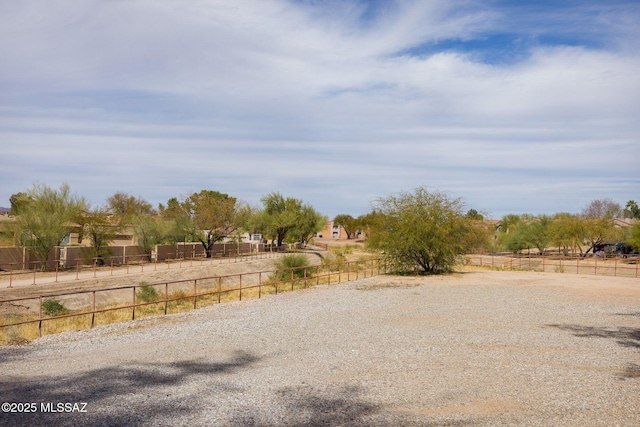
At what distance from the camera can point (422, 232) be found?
36438mm

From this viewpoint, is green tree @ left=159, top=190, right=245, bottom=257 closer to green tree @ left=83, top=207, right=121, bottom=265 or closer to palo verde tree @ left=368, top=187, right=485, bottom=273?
green tree @ left=83, top=207, right=121, bottom=265

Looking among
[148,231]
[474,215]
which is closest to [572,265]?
[474,215]

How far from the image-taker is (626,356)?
1374 centimetres

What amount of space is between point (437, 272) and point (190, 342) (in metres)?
26.8

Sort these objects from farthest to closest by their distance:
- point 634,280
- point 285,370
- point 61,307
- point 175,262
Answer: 1. point 175,262
2. point 634,280
3. point 61,307
4. point 285,370

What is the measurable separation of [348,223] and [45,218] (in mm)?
99597

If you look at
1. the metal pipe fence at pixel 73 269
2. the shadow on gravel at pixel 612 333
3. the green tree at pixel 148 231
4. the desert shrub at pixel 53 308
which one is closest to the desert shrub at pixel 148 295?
the desert shrub at pixel 53 308

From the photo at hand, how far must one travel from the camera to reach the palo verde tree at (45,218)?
133 ft

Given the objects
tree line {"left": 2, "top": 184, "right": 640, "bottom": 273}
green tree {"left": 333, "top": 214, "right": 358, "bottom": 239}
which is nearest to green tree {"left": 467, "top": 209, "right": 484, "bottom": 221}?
tree line {"left": 2, "top": 184, "right": 640, "bottom": 273}

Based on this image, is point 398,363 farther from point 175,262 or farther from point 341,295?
point 175,262

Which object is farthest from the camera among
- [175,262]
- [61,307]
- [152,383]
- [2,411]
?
[175,262]

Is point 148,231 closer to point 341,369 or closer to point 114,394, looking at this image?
point 341,369

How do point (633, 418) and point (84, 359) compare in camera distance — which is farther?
point (84, 359)

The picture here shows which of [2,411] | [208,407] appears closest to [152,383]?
[208,407]
